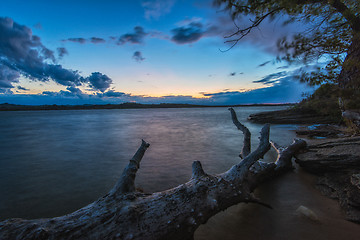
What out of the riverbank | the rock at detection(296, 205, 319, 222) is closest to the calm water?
the rock at detection(296, 205, 319, 222)

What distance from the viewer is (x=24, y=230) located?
183 centimetres

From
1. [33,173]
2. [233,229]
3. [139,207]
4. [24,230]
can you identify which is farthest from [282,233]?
[33,173]

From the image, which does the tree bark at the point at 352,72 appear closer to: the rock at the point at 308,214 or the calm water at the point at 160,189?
the calm water at the point at 160,189

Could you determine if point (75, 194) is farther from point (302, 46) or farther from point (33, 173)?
point (302, 46)

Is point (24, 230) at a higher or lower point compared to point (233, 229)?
higher

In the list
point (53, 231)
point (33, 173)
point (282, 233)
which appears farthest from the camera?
point (33, 173)

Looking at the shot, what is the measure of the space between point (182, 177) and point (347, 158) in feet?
12.8

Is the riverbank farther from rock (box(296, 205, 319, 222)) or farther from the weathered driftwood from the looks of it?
the weathered driftwood

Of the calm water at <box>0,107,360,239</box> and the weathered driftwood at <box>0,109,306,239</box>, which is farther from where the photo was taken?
the calm water at <box>0,107,360,239</box>

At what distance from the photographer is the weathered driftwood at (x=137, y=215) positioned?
1.83 metres

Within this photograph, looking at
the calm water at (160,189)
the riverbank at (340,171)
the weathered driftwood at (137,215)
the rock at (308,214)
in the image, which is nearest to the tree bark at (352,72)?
the riverbank at (340,171)

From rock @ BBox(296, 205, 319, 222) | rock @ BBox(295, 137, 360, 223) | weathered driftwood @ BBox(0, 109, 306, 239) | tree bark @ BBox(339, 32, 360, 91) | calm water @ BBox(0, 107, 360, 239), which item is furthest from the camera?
tree bark @ BBox(339, 32, 360, 91)

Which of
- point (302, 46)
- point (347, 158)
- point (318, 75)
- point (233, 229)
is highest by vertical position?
point (302, 46)

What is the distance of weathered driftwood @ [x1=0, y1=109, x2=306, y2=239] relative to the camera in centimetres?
183
